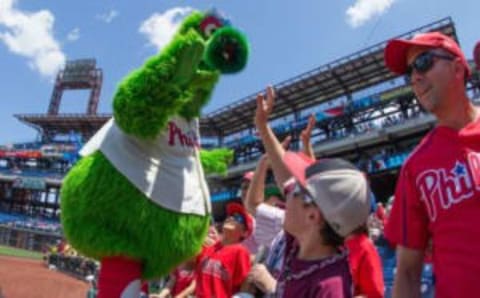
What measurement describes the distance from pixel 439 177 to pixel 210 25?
1.53 m

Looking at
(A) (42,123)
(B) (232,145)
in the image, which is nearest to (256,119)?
(B) (232,145)

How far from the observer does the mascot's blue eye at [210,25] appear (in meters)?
2.55

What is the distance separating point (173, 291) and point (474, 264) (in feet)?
9.98

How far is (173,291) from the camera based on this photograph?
399cm

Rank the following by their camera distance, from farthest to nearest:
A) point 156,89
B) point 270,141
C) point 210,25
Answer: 1. point 210,25
2. point 156,89
3. point 270,141

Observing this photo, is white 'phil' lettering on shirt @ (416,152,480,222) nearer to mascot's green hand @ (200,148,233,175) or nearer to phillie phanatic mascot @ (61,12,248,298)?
phillie phanatic mascot @ (61,12,248,298)

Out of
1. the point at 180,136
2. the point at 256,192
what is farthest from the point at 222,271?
the point at 180,136

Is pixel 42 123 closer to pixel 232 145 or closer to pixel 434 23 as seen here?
pixel 232 145

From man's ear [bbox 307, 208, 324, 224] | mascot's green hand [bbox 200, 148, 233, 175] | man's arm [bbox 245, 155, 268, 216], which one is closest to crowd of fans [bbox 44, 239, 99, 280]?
mascot's green hand [bbox 200, 148, 233, 175]

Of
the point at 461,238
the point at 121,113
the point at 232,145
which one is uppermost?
the point at 232,145

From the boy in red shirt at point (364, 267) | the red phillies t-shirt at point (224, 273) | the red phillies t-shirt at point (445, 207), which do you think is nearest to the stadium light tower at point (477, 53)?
the red phillies t-shirt at point (445, 207)

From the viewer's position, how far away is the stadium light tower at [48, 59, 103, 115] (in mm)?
46125

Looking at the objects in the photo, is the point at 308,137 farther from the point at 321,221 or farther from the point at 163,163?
the point at 321,221

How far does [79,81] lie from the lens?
154 feet
